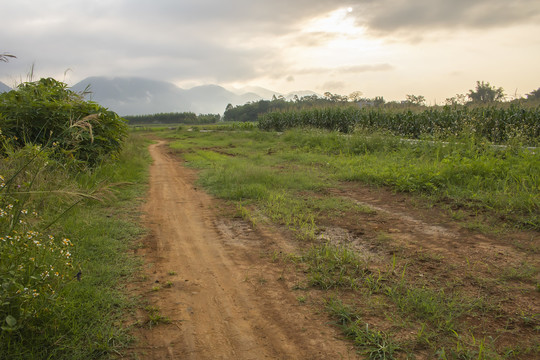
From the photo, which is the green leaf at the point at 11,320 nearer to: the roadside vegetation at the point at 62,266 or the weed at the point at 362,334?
the roadside vegetation at the point at 62,266

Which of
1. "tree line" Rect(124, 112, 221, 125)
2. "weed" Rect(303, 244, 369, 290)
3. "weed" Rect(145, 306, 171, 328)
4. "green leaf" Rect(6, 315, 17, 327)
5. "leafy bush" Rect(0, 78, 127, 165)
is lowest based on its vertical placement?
"weed" Rect(145, 306, 171, 328)

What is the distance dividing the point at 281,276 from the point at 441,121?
12.8 m

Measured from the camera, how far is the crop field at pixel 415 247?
8.05 feet

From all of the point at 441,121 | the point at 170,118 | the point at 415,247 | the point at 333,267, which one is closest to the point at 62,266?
the point at 333,267

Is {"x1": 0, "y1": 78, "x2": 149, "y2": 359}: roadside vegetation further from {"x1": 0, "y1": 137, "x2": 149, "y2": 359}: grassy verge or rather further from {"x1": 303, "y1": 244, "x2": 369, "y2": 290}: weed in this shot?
{"x1": 303, "y1": 244, "x2": 369, "y2": 290}: weed

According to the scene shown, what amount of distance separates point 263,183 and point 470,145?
17.8ft

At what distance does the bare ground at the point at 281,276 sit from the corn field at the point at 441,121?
560 centimetres

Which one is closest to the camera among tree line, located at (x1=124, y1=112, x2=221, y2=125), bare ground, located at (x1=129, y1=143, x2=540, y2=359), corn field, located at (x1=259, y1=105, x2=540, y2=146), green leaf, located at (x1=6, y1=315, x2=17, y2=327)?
green leaf, located at (x1=6, y1=315, x2=17, y2=327)

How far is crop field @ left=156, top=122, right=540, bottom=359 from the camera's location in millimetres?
2453

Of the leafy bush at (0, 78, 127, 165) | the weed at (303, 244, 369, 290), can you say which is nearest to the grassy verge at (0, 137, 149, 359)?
the weed at (303, 244, 369, 290)

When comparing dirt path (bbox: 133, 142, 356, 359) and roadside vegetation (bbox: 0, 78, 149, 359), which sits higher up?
roadside vegetation (bbox: 0, 78, 149, 359)

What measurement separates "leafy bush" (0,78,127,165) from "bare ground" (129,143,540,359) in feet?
8.66

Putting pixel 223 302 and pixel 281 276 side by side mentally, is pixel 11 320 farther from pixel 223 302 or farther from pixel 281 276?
pixel 281 276

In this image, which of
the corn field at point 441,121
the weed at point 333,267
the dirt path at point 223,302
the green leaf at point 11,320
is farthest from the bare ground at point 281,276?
the corn field at point 441,121
